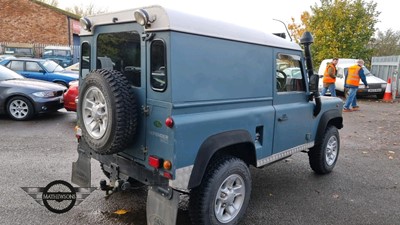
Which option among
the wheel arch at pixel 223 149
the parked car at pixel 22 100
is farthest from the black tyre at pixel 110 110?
the parked car at pixel 22 100

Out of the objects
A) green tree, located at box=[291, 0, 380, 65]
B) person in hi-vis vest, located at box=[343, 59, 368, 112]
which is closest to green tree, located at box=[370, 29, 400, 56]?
green tree, located at box=[291, 0, 380, 65]

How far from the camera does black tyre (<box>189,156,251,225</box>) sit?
2.99 m

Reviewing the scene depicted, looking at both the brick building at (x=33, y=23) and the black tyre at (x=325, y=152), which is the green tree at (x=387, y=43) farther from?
the brick building at (x=33, y=23)

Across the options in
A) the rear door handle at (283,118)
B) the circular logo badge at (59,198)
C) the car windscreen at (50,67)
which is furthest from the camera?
the car windscreen at (50,67)

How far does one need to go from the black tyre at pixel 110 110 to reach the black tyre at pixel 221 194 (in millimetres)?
829

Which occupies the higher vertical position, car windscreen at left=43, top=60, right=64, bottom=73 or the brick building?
the brick building

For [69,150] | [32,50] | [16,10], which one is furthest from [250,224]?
[16,10]

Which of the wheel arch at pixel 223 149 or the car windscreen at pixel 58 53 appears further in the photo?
the car windscreen at pixel 58 53

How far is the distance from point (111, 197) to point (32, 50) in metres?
24.9

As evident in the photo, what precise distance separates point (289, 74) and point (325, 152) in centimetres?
153

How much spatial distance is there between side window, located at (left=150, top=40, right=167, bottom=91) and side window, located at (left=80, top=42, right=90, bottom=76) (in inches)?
45.8

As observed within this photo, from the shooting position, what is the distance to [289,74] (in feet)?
13.6

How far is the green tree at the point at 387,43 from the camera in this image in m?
23.9

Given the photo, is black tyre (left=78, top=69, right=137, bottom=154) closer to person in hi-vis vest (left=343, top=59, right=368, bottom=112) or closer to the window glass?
the window glass
